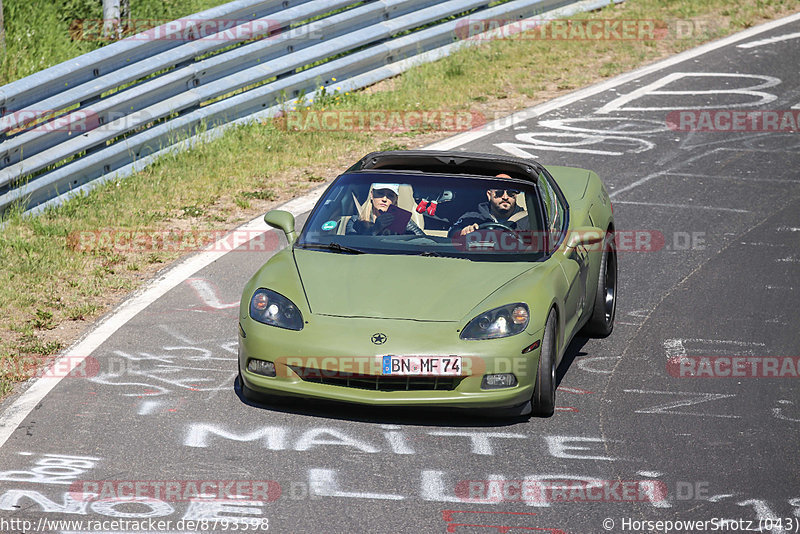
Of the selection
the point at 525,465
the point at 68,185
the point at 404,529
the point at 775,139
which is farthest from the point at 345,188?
the point at 775,139

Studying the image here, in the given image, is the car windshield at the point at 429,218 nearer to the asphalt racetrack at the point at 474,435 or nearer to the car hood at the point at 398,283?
the car hood at the point at 398,283

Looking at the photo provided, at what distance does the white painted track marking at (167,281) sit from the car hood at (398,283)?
5.57ft

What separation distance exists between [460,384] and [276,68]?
288 inches

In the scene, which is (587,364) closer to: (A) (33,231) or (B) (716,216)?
(B) (716,216)

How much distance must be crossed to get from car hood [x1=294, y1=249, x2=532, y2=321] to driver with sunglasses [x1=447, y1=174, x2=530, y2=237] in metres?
0.45

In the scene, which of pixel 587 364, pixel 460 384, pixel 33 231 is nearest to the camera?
pixel 460 384

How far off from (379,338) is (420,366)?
0.91 feet

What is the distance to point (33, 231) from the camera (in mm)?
10156

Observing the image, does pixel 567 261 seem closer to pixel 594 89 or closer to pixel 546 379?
pixel 546 379

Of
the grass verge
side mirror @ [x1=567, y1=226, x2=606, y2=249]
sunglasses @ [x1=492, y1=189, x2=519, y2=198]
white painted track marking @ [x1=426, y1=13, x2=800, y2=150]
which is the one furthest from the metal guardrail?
side mirror @ [x1=567, y1=226, x2=606, y2=249]

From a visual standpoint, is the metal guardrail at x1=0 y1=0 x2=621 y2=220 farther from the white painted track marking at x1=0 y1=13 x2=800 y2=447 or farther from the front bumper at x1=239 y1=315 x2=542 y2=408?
the front bumper at x1=239 y1=315 x2=542 y2=408

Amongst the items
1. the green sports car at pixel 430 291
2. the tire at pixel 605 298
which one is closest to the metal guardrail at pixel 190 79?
the green sports car at pixel 430 291

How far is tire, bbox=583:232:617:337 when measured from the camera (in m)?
8.32

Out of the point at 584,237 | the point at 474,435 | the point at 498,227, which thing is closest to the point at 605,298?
the point at 584,237
